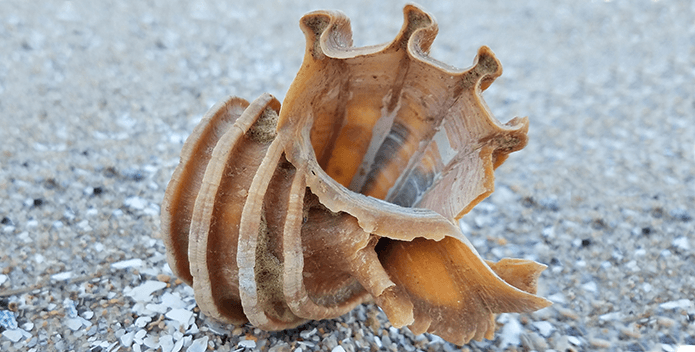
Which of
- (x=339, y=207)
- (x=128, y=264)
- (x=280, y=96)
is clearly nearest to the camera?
(x=339, y=207)

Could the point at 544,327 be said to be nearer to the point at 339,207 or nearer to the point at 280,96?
the point at 339,207

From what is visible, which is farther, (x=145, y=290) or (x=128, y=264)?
(x=128, y=264)

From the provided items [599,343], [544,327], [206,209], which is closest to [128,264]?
[206,209]

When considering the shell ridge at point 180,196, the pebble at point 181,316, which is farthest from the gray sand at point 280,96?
the shell ridge at point 180,196

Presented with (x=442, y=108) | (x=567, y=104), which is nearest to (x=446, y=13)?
(x=567, y=104)

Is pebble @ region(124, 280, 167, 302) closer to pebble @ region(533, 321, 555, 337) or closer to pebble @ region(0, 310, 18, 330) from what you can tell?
pebble @ region(0, 310, 18, 330)

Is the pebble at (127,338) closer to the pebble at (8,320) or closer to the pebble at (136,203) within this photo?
the pebble at (8,320)
